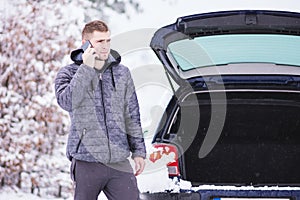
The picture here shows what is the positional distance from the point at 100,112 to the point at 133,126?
8.8 inches

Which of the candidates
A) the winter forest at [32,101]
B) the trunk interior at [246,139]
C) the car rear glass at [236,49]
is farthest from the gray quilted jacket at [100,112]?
the winter forest at [32,101]

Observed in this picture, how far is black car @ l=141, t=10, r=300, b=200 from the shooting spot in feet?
12.0

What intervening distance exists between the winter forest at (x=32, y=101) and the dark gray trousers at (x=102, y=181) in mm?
3892

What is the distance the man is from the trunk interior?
590 mm

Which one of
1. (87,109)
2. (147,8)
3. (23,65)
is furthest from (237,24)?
(147,8)

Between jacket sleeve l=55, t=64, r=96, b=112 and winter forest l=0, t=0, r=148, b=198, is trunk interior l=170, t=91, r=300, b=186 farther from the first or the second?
winter forest l=0, t=0, r=148, b=198

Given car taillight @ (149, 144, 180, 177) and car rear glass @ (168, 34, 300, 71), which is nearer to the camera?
car taillight @ (149, 144, 180, 177)

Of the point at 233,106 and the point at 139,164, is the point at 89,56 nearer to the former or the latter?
the point at 139,164

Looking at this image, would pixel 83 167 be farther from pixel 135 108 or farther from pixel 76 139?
pixel 135 108

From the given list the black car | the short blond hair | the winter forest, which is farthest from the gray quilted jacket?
the winter forest

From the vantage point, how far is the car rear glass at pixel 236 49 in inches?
173

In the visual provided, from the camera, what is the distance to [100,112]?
10.3ft

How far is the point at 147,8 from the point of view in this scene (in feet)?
47.2

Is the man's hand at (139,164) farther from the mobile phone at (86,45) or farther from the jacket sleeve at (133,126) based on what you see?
the mobile phone at (86,45)
